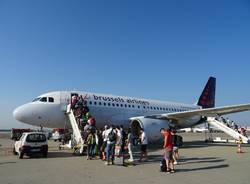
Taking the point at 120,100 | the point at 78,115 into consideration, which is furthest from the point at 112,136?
the point at 120,100

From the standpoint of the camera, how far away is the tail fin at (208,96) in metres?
34.5

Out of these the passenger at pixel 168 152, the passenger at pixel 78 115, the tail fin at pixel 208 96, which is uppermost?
the tail fin at pixel 208 96

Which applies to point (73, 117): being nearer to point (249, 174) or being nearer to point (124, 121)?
point (124, 121)

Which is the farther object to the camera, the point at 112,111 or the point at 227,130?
the point at 227,130

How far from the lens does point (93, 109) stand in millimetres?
20734

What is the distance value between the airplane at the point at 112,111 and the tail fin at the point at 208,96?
7371 mm

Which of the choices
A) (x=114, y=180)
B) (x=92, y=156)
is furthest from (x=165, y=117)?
(x=114, y=180)

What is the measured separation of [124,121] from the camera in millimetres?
22422

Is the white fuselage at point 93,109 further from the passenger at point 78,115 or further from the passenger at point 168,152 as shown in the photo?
the passenger at point 168,152

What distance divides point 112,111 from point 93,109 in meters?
1.78

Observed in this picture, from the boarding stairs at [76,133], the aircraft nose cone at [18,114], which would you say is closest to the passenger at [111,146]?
the boarding stairs at [76,133]

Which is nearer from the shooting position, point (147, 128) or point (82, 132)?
point (82, 132)

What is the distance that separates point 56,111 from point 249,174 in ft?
42.2

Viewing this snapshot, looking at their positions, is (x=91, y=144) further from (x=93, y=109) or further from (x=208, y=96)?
(x=208, y=96)
